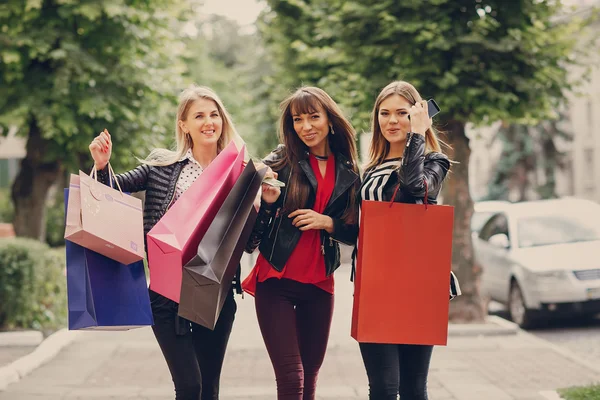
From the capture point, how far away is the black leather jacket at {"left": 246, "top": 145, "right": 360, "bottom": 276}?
4.42 m

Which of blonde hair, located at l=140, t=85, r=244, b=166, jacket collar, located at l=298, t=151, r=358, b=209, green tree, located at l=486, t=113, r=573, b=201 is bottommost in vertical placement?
jacket collar, located at l=298, t=151, r=358, b=209

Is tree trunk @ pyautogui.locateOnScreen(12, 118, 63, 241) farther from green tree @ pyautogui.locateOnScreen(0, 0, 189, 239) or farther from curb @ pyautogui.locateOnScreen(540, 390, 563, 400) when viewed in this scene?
curb @ pyautogui.locateOnScreen(540, 390, 563, 400)

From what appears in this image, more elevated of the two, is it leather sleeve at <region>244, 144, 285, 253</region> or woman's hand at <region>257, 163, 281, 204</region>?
woman's hand at <region>257, 163, 281, 204</region>

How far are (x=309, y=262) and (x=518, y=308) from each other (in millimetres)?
8244

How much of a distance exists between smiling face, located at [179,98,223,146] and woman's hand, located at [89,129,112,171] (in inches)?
18.2

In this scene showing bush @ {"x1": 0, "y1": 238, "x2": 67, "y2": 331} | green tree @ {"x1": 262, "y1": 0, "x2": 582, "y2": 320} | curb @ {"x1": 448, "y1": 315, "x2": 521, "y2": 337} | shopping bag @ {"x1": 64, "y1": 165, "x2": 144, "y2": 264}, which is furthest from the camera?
curb @ {"x1": 448, "y1": 315, "x2": 521, "y2": 337}

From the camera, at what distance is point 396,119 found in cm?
441

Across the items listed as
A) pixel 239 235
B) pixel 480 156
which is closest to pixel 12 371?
pixel 239 235

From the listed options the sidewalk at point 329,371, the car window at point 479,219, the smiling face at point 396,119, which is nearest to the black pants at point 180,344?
the smiling face at point 396,119

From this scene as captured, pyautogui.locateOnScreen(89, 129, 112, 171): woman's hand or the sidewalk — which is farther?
the sidewalk

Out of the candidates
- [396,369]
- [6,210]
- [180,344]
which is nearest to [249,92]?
[6,210]

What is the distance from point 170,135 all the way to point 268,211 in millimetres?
9358

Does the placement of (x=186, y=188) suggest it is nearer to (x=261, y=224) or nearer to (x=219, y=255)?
(x=261, y=224)

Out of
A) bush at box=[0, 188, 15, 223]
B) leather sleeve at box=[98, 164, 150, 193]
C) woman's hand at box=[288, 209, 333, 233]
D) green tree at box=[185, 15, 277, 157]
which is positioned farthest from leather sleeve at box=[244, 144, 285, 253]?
bush at box=[0, 188, 15, 223]
